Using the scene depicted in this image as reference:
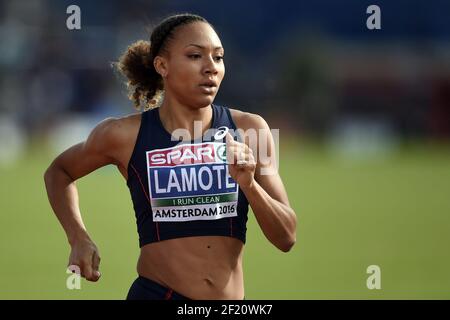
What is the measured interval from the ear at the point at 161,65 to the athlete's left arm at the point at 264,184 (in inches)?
18.7

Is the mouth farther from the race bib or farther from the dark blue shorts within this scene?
the dark blue shorts

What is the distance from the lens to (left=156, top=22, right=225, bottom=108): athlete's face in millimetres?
4988

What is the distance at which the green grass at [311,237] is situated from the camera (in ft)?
35.1

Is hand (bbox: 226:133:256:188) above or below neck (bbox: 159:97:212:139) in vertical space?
below

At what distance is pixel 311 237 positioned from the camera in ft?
49.5

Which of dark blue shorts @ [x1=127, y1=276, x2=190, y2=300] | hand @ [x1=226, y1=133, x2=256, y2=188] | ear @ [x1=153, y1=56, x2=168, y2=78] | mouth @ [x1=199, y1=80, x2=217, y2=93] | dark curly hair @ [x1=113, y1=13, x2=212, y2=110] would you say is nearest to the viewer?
hand @ [x1=226, y1=133, x2=256, y2=188]

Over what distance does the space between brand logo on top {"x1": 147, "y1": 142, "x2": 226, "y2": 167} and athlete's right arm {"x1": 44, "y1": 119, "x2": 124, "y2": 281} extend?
0.21 meters

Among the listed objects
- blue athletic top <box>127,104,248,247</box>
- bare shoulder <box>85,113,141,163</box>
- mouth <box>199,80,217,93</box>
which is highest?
mouth <box>199,80,217,93</box>

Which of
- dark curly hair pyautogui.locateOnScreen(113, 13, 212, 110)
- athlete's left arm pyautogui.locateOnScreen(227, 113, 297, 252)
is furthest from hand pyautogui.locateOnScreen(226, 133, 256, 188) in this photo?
dark curly hair pyautogui.locateOnScreen(113, 13, 212, 110)

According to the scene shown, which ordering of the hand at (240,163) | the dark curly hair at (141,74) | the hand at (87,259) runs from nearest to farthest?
the hand at (240,163), the hand at (87,259), the dark curly hair at (141,74)

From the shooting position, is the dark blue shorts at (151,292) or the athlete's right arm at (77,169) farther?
the athlete's right arm at (77,169)

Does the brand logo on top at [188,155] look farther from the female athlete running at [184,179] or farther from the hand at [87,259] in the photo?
the hand at [87,259]

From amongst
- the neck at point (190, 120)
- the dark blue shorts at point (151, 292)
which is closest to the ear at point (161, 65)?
the neck at point (190, 120)

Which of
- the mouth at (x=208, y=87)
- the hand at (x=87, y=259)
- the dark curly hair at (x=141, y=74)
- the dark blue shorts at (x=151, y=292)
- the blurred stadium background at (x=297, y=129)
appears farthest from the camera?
the blurred stadium background at (x=297, y=129)
